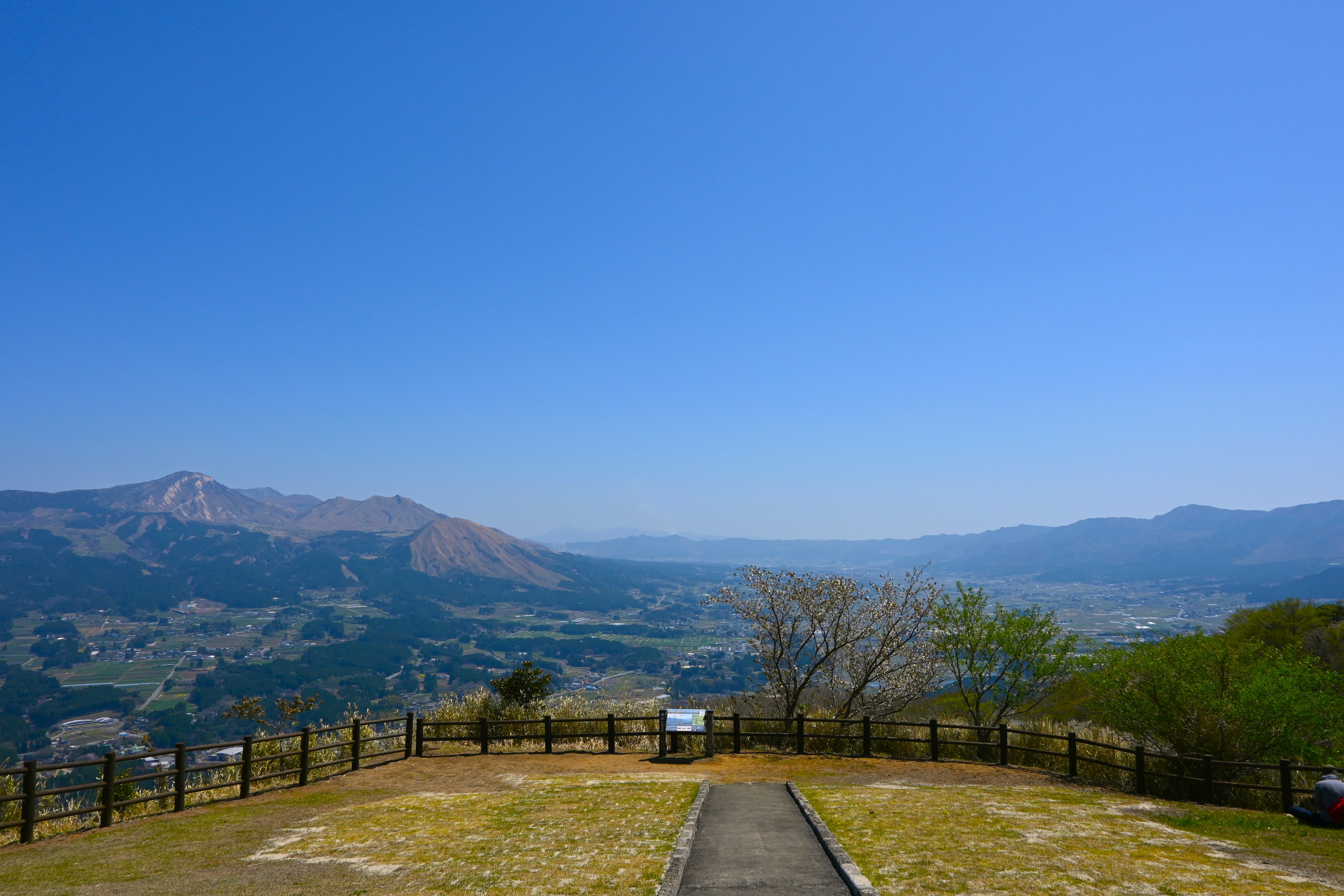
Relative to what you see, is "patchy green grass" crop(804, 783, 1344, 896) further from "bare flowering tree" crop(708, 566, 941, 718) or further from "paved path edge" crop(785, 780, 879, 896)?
"bare flowering tree" crop(708, 566, 941, 718)

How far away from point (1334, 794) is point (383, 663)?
190 metres

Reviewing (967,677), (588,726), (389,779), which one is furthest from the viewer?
(967,677)

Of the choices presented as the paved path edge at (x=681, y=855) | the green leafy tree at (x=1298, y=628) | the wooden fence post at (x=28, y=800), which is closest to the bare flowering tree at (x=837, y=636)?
the paved path edge at (x=681, y=855)

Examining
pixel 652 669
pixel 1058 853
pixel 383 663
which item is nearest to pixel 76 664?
pixel 383 663

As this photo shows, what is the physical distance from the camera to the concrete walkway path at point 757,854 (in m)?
9.34

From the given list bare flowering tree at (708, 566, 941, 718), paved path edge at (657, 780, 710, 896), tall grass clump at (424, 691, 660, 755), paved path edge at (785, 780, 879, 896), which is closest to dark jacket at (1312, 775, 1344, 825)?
paved path edge at (785, 780, 879, 896)

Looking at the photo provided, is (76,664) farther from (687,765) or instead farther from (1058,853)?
(1058,853)

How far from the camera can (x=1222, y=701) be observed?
656 inches

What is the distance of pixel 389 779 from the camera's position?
18.7 metres

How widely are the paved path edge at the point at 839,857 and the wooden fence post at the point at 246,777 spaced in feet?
42.0

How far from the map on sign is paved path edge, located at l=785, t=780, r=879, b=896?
6054mm

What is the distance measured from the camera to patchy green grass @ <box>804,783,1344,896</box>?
368 inches

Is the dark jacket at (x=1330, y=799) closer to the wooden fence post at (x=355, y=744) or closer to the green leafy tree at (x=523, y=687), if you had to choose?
the green leafy tree at (x=523, y=687)

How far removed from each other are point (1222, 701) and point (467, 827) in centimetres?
1757
